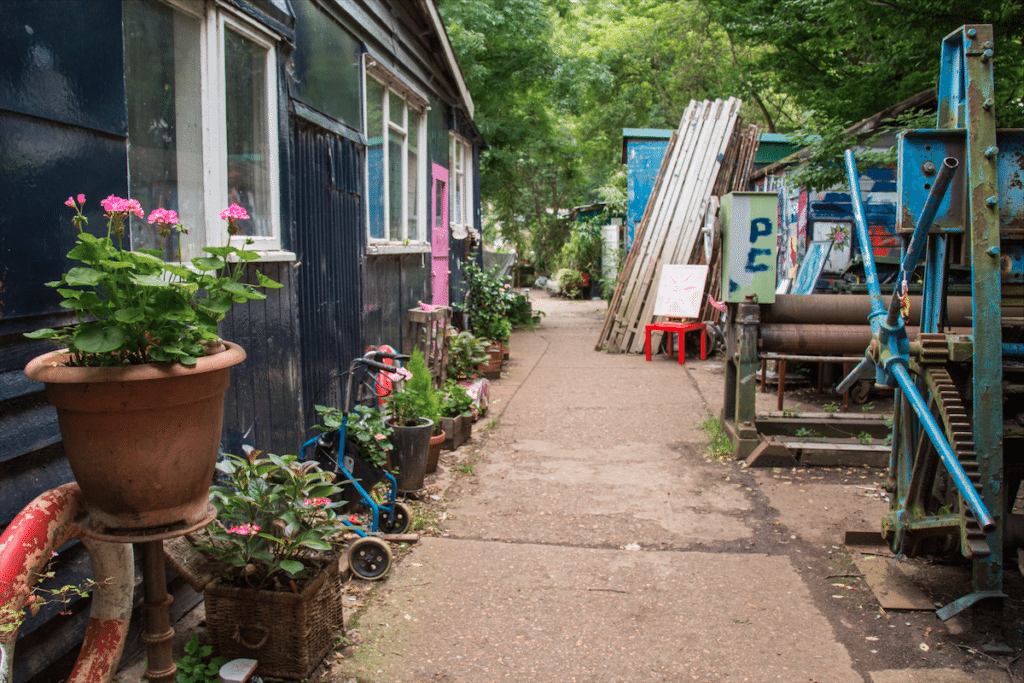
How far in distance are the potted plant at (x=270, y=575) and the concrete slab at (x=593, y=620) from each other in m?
0.30

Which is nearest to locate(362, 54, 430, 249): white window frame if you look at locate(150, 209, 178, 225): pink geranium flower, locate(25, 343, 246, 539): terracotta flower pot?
locate(150, 209, 178, 225): pink geranium flower

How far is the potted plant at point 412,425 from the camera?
4.97 meters

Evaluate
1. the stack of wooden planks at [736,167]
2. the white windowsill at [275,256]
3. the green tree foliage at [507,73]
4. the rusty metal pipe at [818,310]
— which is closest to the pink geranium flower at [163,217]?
the white windowsill at [275,256]

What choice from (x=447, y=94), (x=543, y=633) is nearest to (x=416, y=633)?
(x=543, y=633)

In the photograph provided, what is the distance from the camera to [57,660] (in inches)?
104

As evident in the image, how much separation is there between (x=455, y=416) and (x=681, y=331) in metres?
5.45

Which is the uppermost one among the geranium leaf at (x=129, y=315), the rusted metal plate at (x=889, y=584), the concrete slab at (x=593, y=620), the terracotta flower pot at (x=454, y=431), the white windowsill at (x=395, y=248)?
the white windowsill at (x=395, y=248)

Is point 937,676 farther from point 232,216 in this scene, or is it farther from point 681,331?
point 681,331

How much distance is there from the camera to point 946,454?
9.98 ft

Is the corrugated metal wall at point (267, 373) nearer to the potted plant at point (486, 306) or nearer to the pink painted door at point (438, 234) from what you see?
the pink painted door at point (438, 234)

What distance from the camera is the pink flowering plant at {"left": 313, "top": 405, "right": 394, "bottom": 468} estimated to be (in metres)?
4.38

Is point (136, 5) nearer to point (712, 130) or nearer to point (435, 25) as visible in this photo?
point (435, 25)

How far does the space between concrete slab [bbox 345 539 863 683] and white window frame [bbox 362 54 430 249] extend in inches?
136

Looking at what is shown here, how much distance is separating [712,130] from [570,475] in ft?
29.0
